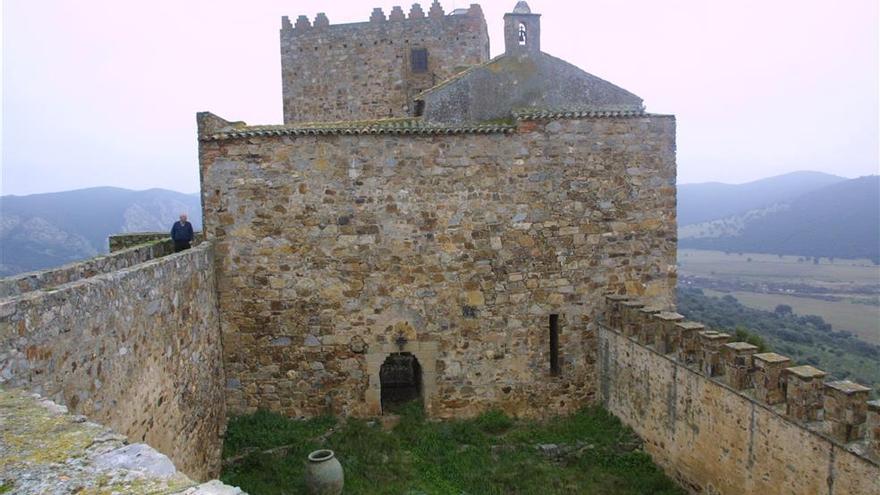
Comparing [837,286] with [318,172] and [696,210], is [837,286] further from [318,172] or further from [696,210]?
[696,210]

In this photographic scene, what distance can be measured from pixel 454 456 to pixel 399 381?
4.31m

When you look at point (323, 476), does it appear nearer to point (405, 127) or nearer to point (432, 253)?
point (432, 253)

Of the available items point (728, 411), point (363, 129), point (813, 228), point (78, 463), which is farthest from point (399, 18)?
point (813, 228)

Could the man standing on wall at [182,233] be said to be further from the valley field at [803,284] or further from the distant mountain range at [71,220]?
the valley field at [803,284]

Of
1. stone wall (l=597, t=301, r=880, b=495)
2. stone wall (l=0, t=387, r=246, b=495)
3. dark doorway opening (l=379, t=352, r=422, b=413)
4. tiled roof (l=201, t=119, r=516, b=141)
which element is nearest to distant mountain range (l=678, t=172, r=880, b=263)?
dark doorway opening (l=379, t=352, r=422, b=413)

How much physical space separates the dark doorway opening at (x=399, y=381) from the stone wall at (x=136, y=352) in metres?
3.21

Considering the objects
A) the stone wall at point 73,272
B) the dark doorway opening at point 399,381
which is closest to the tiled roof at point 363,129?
the stone wall at point 73,272

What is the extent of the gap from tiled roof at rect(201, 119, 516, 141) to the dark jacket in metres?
1.84

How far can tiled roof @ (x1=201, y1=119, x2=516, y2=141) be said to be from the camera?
11352 millimetres

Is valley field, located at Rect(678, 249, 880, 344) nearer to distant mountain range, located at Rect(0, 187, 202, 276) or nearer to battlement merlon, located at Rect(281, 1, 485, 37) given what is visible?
battlement merlon, located at Rect(281, 1, 485, 37)

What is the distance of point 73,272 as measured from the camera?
861 cm

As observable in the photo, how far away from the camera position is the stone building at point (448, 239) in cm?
1155

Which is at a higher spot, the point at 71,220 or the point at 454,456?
the point at 71,220

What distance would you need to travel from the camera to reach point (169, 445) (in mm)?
8234
